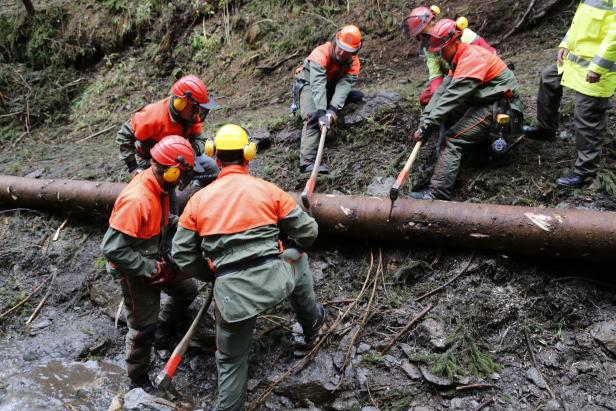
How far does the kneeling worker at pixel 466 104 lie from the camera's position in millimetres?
4465

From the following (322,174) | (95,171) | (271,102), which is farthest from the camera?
(271,102)

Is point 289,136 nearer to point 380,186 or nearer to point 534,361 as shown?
point 380,186

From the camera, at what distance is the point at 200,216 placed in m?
3.26

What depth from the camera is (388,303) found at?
162 inches

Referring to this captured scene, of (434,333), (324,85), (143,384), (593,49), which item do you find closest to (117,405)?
(143,384)

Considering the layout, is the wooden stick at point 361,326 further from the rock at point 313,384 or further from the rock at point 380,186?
the rock at point 380,186

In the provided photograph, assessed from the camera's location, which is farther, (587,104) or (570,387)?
(587,104)

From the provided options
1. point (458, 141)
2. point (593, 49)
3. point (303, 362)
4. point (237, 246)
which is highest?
point (593, 49)

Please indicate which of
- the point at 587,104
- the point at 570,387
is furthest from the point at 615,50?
the point at 570,387

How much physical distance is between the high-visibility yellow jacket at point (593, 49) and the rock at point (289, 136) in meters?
3.22

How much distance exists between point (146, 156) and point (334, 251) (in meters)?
2.44

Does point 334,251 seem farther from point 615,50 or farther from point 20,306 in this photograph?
point 20,306

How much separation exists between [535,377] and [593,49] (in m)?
2.87

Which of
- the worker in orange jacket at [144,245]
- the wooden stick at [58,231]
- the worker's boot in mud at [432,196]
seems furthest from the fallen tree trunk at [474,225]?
the wooden stick at [58,231]
